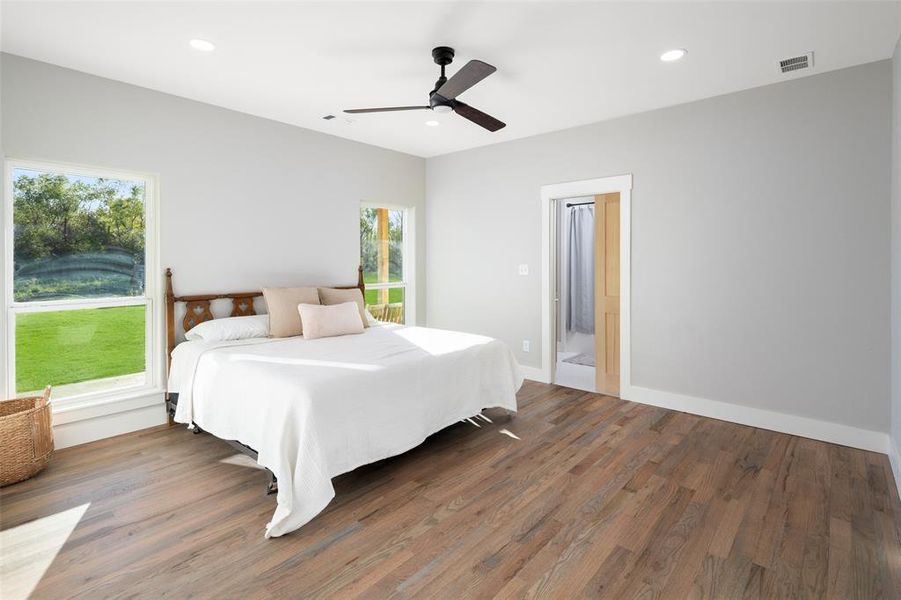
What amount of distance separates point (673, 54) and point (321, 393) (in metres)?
3.10

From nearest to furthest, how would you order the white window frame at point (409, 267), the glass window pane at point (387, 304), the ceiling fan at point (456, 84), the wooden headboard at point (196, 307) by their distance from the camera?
1. the ceiling fan at point (456, 84)
2. the wooden headboard at point (196, 307)
3. the glass window pane at point (387, 304)
4. the white window frame at point (409, 267)

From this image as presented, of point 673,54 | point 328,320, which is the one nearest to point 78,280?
point 328,320

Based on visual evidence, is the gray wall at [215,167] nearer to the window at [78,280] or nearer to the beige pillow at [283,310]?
the window at [78,280]

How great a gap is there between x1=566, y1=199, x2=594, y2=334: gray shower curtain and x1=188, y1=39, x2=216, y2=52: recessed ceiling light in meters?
5.20

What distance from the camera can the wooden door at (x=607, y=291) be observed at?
467 cm

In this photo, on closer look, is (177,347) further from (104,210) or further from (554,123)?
(554,123)

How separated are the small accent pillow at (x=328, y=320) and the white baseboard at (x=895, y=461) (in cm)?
382

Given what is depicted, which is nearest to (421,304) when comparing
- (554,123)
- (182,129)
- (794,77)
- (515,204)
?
(515,204)

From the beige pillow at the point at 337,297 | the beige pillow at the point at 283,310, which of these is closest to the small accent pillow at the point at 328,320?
the beige pillow at the point at 283,310

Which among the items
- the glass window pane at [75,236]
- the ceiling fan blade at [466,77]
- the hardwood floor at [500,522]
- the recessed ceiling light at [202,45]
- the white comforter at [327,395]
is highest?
the recessed ceiling light at [202,45]

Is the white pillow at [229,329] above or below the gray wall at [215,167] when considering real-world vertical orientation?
below

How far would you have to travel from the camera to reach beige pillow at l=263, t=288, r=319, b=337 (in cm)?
394

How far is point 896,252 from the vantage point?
9.46 ft

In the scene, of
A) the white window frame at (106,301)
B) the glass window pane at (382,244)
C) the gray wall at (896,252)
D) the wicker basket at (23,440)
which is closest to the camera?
the wicker basket at (23,440)
